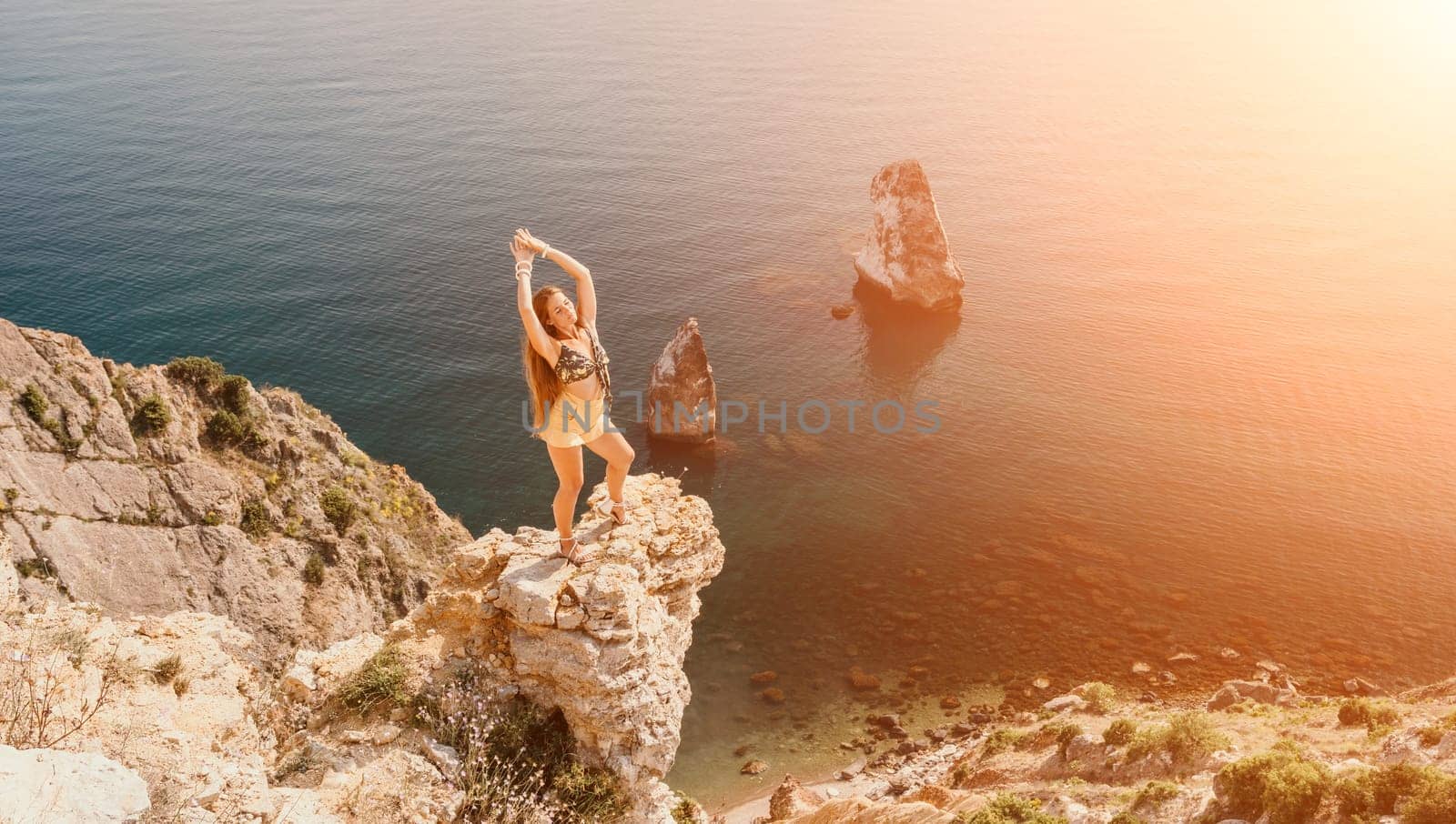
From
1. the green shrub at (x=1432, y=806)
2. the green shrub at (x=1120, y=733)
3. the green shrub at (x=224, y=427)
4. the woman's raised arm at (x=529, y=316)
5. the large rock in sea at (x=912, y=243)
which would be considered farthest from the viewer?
the large rock in sea at (x=912, y=243)

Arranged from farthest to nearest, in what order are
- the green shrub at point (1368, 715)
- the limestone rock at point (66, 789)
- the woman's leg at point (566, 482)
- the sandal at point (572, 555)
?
the green shrub at point (1368, 715) → the sandal at point (572, 555) → the woman's leg at point (566, 482) → the limestone rock at point (66, 789)

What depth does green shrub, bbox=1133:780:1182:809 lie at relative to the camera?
22938mm

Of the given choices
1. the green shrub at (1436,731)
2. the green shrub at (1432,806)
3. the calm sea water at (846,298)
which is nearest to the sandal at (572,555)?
the green shrub at (1432,806)

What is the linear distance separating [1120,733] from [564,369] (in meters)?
25.7

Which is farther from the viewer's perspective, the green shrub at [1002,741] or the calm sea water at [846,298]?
the calm sea water at [846,298]

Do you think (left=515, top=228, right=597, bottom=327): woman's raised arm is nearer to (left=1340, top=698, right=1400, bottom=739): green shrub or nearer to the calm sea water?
the calm sea water

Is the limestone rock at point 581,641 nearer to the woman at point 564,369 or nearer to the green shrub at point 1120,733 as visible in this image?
the woman at point 564,369

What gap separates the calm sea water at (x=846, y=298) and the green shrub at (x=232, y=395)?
17.2 m

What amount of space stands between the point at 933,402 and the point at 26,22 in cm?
17495

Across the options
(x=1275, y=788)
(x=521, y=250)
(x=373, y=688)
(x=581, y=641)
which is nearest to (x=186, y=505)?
(x=373, y=688)

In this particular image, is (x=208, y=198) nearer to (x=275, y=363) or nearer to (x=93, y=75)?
(x=275, y=363)

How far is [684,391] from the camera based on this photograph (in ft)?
196

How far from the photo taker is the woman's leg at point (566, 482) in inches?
492

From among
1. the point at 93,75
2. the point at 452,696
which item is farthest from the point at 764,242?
the point at 93,75
